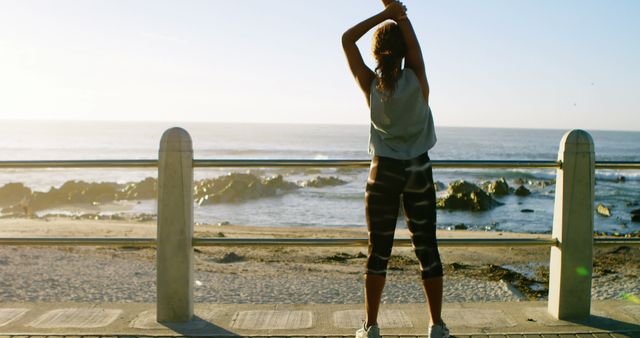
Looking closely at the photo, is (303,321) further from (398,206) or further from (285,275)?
(285,275)

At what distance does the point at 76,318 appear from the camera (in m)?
4.49

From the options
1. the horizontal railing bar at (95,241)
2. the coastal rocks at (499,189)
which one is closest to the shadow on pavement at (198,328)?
the horizontal railing bar at (95,241)

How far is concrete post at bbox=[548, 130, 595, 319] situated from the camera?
4.38 m

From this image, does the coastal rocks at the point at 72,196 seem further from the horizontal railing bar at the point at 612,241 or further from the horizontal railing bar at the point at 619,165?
the horizontal railing bar at the point at 619,165

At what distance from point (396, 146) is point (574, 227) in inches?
65.0

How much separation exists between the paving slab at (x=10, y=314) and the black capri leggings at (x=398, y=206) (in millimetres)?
2508

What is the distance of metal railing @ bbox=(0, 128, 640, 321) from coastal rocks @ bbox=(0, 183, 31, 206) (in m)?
22.6

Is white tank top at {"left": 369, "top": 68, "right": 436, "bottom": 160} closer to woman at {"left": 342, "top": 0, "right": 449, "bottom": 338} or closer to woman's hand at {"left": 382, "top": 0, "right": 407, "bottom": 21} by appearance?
woman at {"left": 342, "top": 0, "right": 449, "bottom": 338}

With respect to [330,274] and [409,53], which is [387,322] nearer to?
[409,53]

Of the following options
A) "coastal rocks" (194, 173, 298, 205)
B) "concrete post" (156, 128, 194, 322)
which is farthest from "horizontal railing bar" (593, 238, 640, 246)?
"coastal rocks" (194, 173, 298, 205)

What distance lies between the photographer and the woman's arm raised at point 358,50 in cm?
362

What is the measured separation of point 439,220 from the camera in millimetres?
19625

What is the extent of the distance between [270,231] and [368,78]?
13070mm

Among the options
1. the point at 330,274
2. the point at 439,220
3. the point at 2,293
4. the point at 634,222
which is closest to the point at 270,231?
the point at 439,220
